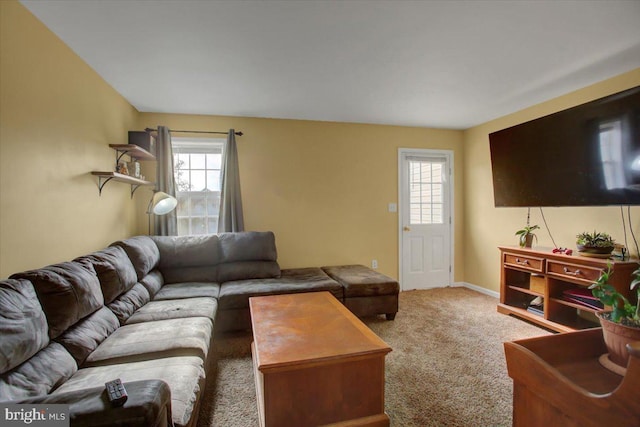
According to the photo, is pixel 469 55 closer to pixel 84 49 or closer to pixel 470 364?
pixel 470 364

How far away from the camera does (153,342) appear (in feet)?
5.49

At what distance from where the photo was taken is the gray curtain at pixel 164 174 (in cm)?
338

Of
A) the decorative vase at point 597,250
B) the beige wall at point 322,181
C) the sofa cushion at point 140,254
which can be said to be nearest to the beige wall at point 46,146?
the sofa cushion at point 140,254

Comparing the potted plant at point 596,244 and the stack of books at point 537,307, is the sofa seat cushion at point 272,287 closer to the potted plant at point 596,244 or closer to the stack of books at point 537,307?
the stack of books at point 537,307

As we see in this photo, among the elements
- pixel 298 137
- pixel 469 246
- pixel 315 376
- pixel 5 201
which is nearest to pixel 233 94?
pixel 298 137

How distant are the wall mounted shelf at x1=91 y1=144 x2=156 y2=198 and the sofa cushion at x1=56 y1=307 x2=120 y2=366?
121 centimetres

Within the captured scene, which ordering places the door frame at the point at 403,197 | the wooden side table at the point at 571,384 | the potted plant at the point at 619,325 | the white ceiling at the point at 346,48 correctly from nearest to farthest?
the wooden side table at the point at 571,384, the potted plant at the point at 619,325, the white ceiling at the point at 346,48, the door frame at the point at 403,197

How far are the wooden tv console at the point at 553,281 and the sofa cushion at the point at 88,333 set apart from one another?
3.52 meters

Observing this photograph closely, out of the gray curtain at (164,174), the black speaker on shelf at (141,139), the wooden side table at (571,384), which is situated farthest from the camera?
the gray curtain at (164,174)

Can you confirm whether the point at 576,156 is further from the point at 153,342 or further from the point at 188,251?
the point at 188,251

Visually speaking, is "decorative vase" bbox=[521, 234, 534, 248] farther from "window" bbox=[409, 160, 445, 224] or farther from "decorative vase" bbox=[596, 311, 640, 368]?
"decorative vase" bbox=[596, 311, 640, 368]

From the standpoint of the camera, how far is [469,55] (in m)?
2.29

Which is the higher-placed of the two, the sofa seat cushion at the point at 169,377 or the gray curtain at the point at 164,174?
the gray curtain at the point at 164,174

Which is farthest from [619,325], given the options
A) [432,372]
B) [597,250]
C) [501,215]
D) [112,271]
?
[501,215]
